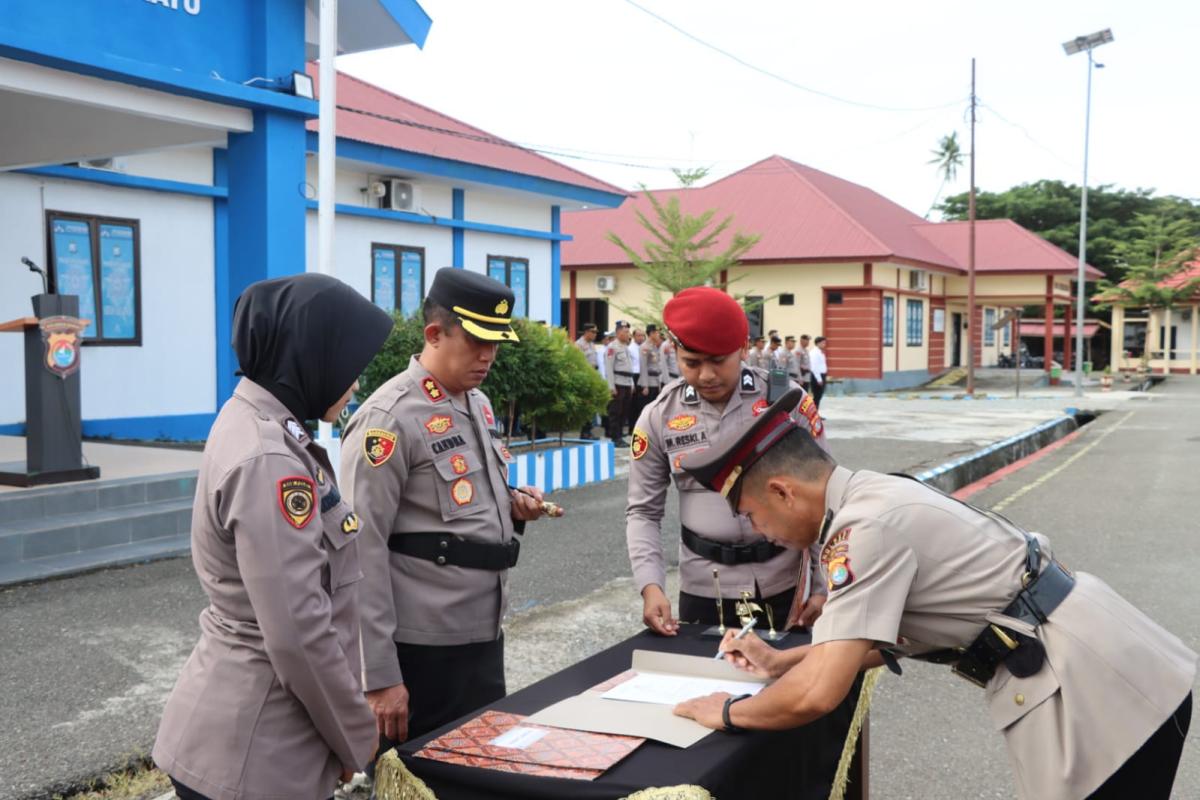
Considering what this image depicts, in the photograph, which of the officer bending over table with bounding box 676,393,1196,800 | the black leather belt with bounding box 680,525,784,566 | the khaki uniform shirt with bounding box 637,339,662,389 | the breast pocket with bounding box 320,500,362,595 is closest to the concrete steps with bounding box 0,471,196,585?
the black leather belt with bounding box 680,525,784,566

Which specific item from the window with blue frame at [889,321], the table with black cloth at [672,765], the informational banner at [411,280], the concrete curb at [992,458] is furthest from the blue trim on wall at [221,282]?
the window with blue frame at [889,321]

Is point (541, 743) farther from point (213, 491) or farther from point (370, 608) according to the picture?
point (213, 491)

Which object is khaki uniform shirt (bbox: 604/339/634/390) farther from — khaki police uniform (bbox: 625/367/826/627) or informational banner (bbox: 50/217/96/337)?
khaki police uniform (bbox: 625/367/826/627)

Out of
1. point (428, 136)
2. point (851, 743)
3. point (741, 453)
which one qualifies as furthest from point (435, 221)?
point (741, 453)

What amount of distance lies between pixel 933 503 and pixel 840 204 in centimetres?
2906

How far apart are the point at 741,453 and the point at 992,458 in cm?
1250

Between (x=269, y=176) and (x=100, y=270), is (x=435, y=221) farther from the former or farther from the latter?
(x=269, y=176)

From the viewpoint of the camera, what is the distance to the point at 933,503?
7.02ft

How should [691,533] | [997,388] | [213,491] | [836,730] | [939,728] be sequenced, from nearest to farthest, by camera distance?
[213,491]
[836,730]
[691,533]
[939,728]
[997,388]

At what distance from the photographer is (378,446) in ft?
8.42

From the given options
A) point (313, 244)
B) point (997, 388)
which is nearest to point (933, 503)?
point (313, 244)

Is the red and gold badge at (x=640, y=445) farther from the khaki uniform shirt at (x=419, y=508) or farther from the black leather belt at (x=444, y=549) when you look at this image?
the black leather belt at (x=444, y=549)

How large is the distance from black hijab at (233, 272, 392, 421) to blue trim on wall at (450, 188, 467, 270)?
41.4ft

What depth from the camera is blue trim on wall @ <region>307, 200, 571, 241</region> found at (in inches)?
502
